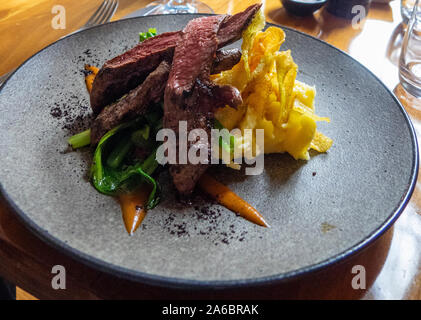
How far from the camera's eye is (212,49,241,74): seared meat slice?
1772mm

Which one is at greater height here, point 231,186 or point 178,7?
point 178,7

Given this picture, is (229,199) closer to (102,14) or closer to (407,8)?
(102,14)

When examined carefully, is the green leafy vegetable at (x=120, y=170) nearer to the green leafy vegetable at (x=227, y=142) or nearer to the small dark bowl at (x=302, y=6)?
the green leafy vegetable at (x=227, y=142)

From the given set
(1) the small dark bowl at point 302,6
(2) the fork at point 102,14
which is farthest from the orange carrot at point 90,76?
(1) the small dark bowl at point 302,6

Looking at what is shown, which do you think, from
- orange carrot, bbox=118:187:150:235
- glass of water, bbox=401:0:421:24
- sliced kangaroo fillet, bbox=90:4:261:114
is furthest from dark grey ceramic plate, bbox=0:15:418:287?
glass of water, bbox=401:0:421:24

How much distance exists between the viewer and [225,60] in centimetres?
177

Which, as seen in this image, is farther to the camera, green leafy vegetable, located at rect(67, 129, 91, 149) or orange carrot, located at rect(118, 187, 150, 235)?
green leafy vegetable, located at rect(67, 129, 91, 149)

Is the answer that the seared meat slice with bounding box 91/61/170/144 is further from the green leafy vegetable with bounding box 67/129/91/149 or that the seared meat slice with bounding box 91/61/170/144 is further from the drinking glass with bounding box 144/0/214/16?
the drinking glass with bounding box 144/0/214/16

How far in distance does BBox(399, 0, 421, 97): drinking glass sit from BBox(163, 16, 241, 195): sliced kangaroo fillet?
1.37 meters

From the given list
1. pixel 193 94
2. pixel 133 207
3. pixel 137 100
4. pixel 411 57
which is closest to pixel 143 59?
pixel 137 100

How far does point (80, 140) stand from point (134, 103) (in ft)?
1.01

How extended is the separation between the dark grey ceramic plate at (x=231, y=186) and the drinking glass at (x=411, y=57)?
0.43 metres

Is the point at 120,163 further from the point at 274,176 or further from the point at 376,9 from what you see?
the point at 376,9
